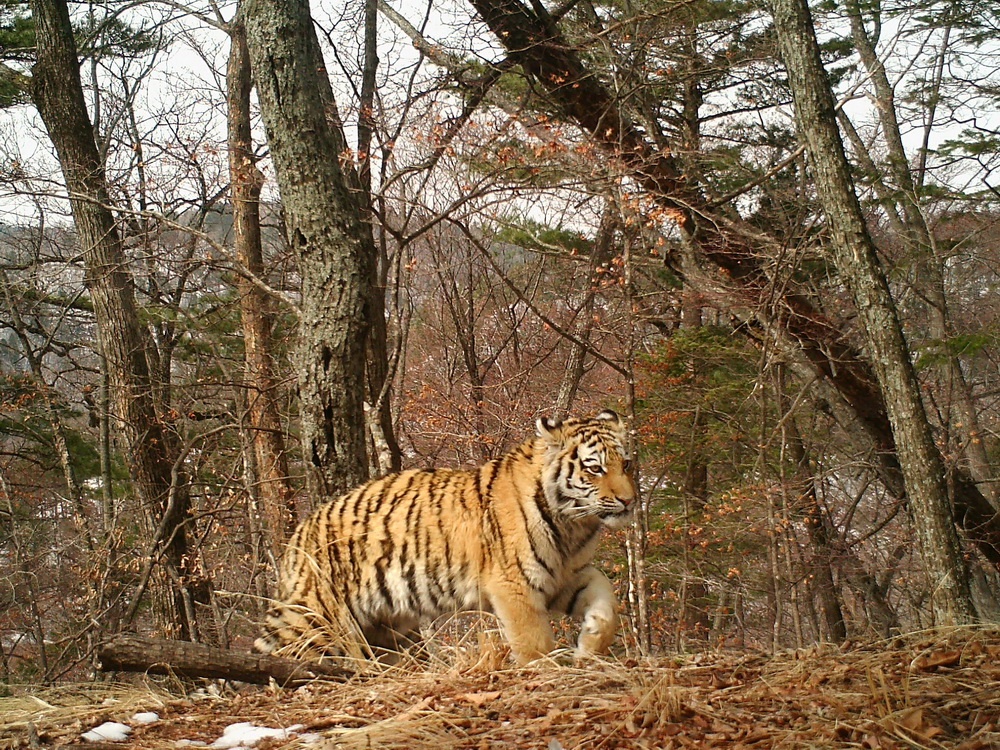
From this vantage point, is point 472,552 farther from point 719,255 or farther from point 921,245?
point 921,245

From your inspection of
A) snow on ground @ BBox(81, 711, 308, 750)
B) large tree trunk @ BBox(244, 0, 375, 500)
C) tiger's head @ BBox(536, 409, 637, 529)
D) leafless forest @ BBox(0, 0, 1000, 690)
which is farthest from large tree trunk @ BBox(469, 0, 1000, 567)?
snow on ground @ BBox(81, 711, 308, 750)

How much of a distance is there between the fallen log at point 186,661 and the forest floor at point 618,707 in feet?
0.41

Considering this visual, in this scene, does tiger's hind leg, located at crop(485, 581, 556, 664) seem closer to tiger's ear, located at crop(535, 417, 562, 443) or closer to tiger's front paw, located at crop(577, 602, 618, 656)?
tiger's front paw, located at crop(577, 602, 618, 656)

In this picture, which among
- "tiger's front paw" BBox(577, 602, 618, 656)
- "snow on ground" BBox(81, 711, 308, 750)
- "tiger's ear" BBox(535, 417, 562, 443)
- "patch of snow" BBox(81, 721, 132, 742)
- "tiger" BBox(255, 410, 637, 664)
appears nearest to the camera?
"snow on ground" BBox(81, 711, 308, 750)

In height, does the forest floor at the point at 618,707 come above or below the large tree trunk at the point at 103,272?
below

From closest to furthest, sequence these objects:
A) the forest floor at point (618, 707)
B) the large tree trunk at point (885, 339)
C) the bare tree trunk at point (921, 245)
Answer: the forest floor at point (618, 707)
the large tree trunk at point (885, 339)
the bare tree trunk at point (921, 245)

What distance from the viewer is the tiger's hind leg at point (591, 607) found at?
512cm

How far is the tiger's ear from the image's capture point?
18.1 ft

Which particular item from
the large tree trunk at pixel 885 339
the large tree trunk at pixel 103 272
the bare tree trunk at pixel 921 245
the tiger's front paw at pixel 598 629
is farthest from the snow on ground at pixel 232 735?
the bare tree trunk at pixel 921 245

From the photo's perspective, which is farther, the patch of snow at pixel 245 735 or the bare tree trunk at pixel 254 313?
the bare tree trunk at pixel 254 313

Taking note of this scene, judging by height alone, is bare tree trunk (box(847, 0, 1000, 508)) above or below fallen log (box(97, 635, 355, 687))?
above

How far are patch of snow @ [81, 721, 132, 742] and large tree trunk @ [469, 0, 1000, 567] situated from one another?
320 inches

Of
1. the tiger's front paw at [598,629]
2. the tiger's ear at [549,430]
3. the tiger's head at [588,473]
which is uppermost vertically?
the tiger's ear at [549,430]

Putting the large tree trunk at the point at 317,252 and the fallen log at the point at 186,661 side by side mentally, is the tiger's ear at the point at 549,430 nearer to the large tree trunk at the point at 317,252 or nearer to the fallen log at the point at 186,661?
the large tree trunk at the point at 317,252
